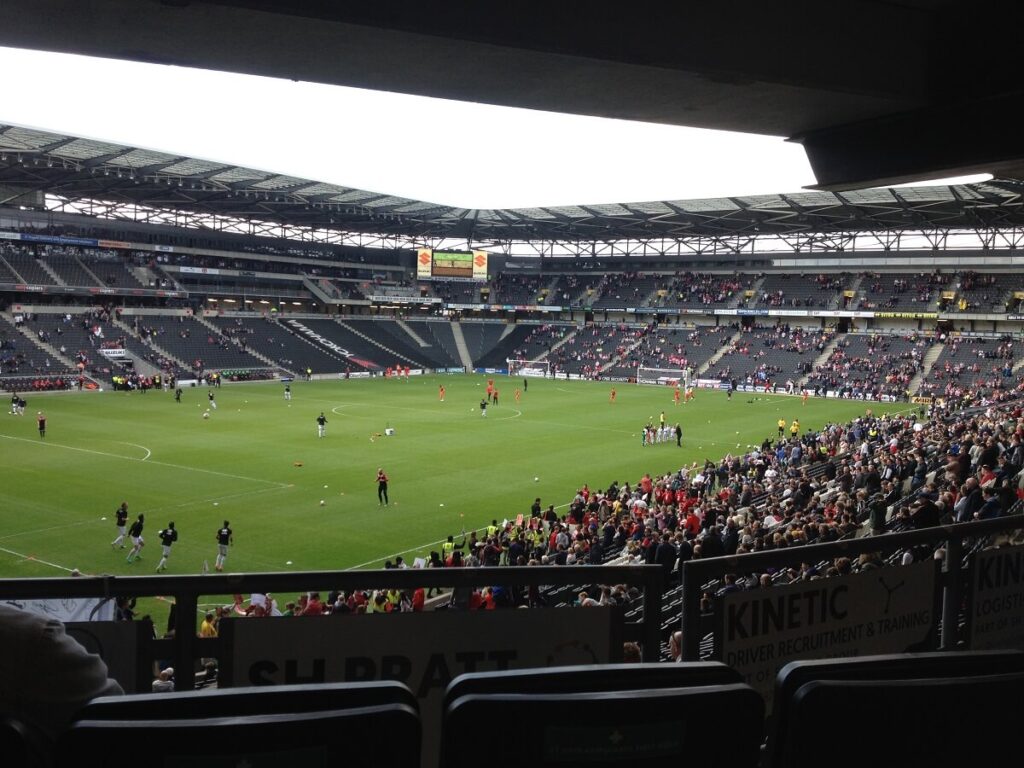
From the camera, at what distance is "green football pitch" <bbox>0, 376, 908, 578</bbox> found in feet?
74.1

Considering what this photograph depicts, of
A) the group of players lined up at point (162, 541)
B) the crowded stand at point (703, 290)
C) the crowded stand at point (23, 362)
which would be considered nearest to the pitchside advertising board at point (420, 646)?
the group of players lined up at point (162, 541)

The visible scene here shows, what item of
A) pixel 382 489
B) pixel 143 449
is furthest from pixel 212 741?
pixel 143 449

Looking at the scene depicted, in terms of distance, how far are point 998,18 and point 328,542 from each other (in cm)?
2066

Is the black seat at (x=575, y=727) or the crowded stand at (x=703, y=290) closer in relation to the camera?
the black seat at (x=575, y=727)

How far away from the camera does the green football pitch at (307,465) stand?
74.1 ft

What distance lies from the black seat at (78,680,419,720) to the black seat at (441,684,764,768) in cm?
28

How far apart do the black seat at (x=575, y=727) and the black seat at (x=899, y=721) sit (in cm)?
29

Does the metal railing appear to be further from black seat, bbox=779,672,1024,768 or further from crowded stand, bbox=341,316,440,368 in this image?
crowded stand, bbox=341,316,440,368

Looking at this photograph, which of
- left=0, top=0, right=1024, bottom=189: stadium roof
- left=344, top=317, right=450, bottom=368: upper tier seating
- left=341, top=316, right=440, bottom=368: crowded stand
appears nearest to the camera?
left=0, top=0, right=1024, bottom=189: stadium roof

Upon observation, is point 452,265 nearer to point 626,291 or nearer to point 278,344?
point 278,344

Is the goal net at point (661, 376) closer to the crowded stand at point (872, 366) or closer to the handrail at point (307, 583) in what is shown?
the crowded stand at point (872, 366)

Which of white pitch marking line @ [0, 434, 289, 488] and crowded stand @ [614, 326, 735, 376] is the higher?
crowded stand @ [614, 326, 735, 376]

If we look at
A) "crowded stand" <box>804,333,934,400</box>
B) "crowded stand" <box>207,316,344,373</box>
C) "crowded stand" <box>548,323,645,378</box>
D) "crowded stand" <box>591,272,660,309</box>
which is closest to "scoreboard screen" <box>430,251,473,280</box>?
"crowded stand" <box>548,323,645,378</box>

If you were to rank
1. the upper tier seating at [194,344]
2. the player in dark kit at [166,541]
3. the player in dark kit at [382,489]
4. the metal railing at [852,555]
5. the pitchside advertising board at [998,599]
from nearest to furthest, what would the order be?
the metal railing at [852,555], the pitchside advertising board at [998,599], the player in dark kit at [166,541], the player in dark kit at [382,489], the upper tier seating at [194,344]
